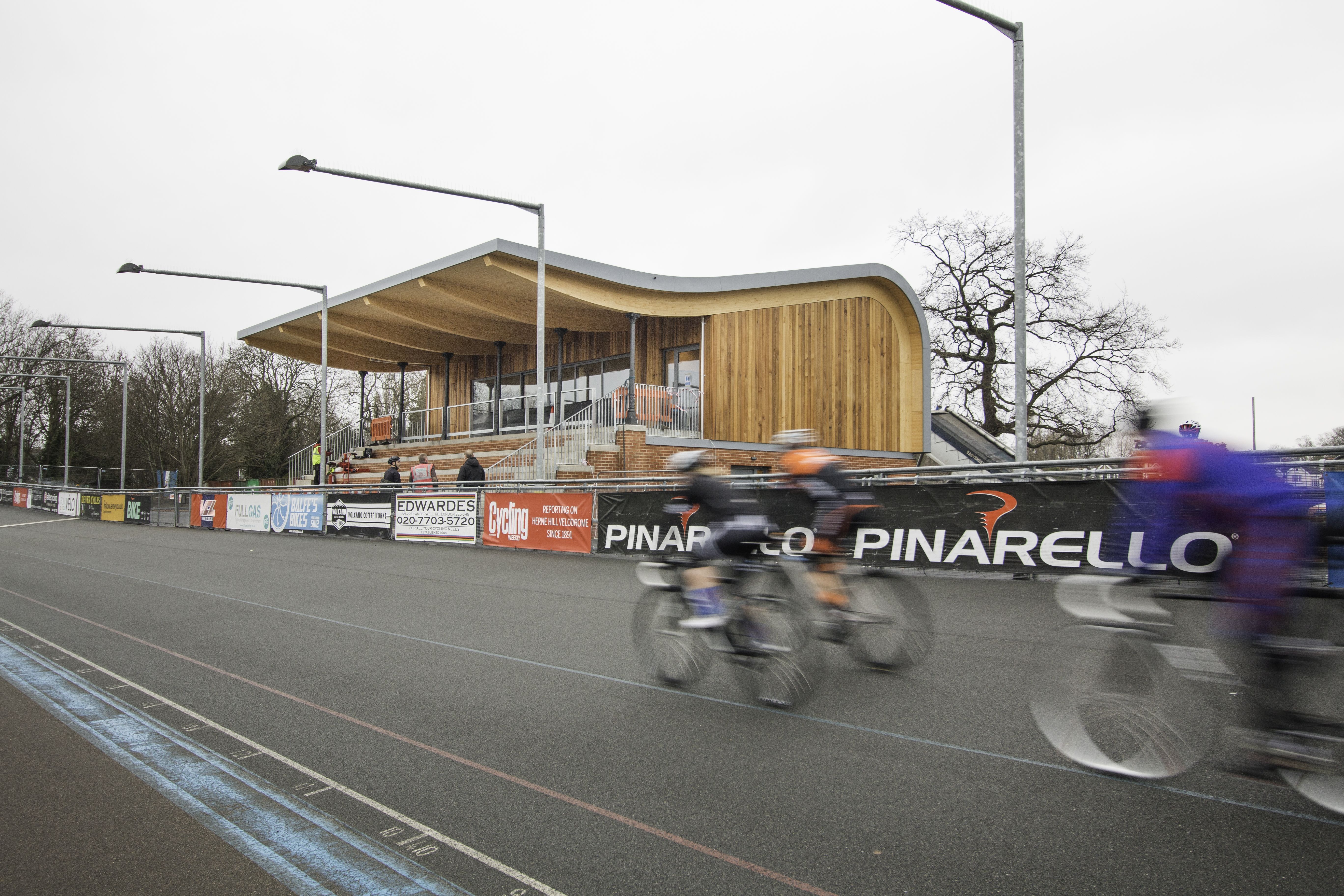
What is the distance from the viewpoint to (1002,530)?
9.70m

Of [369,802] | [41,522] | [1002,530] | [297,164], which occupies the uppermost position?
[297,164]

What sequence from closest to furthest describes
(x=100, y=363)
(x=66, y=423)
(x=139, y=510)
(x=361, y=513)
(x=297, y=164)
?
(x=297, y=164) < (x=361, y=513) < (x=139, y=510) < (x=100, y=363) < (x=66, y=423)

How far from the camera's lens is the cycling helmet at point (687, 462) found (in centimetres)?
562

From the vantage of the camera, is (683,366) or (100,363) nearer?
(683,366)

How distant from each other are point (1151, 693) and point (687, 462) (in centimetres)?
304

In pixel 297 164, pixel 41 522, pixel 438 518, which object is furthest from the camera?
pixel 41 522

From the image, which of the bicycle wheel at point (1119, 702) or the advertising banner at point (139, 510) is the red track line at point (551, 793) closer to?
the bicycle wheel at point (1119, 702)

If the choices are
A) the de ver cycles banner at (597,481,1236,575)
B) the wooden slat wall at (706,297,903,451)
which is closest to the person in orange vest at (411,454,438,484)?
the wooden slat wall at (706,297,903,451)

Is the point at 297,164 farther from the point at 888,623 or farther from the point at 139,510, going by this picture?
the point at 139,510

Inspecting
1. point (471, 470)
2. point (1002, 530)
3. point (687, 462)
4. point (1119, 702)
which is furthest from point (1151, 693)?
point (471, 470)

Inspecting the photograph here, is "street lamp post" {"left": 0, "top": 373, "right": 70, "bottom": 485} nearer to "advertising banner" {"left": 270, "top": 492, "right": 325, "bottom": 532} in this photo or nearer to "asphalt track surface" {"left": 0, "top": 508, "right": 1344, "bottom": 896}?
"advertising banner" {"left": 270, "top": 492, "right": 325, "bottom": 532}

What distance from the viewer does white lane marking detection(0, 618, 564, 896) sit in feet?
9.95

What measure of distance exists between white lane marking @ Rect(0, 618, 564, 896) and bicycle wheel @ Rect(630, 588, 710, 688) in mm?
2384

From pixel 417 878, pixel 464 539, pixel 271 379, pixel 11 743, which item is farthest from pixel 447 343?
pixel 417 878
